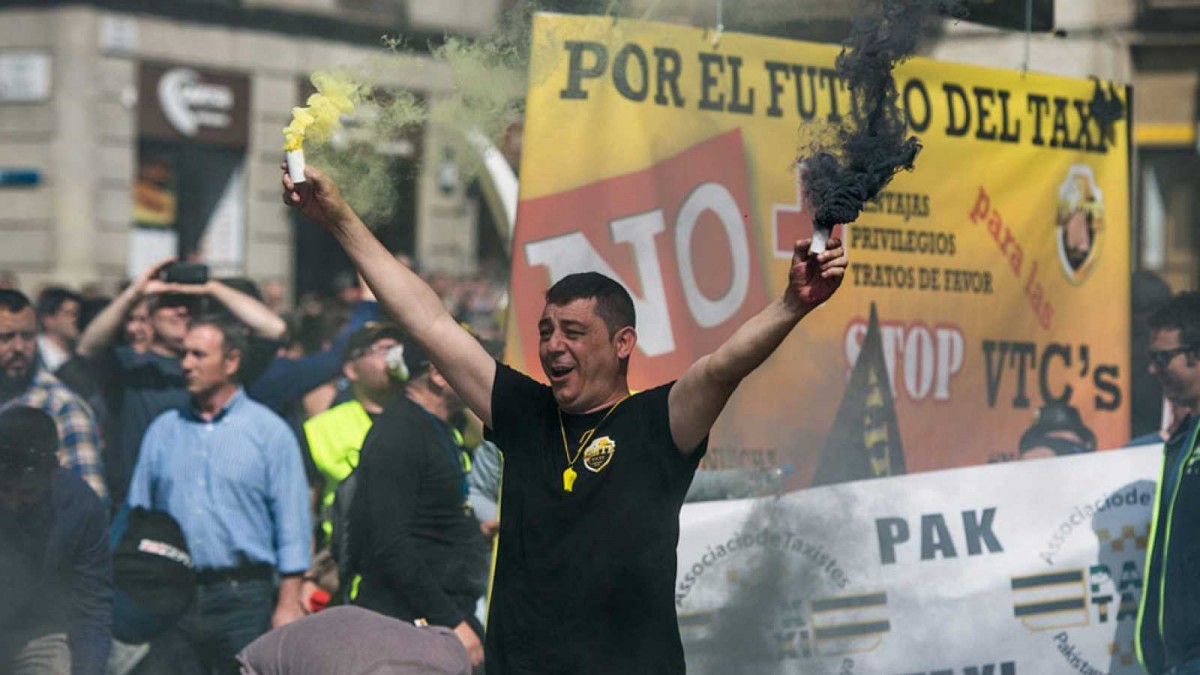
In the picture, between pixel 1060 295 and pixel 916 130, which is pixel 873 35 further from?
pixel 1060 295

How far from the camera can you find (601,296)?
3996 millimetres

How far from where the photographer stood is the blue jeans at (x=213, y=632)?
6453 mm

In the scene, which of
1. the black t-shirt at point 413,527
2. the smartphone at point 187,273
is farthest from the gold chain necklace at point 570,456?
the smartphone at point 187,273

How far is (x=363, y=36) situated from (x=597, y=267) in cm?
1676

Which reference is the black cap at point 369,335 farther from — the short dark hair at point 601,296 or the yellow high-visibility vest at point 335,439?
the short dark hair at point 601,296

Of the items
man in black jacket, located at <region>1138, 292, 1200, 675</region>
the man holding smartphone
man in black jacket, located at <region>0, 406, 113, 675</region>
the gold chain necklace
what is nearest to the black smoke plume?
the gold chain necklace

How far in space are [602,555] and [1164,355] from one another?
10.3ft

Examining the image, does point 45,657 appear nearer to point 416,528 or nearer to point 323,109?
point 416,528

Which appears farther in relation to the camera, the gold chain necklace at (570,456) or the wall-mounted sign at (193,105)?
the wall-mounted sign at (193,105)

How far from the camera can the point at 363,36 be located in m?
21.6

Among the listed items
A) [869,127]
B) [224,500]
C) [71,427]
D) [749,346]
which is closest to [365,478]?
[224,500]

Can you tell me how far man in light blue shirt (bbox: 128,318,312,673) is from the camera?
258 inches

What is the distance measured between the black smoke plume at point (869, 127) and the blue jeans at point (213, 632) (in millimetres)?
3434

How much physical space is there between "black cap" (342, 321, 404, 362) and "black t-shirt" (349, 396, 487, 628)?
905 millimetres
